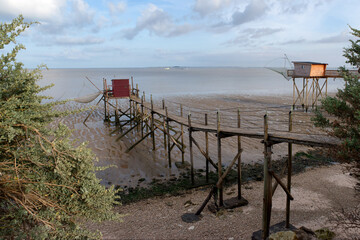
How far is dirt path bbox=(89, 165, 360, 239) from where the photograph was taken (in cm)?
895

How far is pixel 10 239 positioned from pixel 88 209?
5.09 ft

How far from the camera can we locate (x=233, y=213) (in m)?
10.1

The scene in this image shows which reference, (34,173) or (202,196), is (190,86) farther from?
(34,173)

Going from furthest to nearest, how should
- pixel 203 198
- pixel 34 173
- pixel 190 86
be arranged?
pixel 190 86 < pixel 203 198 < pixel 34 173

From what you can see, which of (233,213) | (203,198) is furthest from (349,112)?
(203,198)

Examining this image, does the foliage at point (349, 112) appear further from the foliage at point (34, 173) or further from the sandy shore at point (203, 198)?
the foliage at point (34, 173)

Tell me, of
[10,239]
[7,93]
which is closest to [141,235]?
[10,239]

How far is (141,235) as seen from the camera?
895 centimetres

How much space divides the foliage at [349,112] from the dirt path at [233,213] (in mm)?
3736

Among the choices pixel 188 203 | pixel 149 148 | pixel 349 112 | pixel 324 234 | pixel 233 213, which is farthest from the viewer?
pixel 149 148

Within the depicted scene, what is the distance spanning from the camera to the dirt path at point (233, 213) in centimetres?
895

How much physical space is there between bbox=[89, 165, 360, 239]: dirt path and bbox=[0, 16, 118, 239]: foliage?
2627 millimetres

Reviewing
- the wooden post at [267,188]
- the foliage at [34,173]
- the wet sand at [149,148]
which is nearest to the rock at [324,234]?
the wooden post at [267,188]

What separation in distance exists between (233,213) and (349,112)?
18.7 feet
